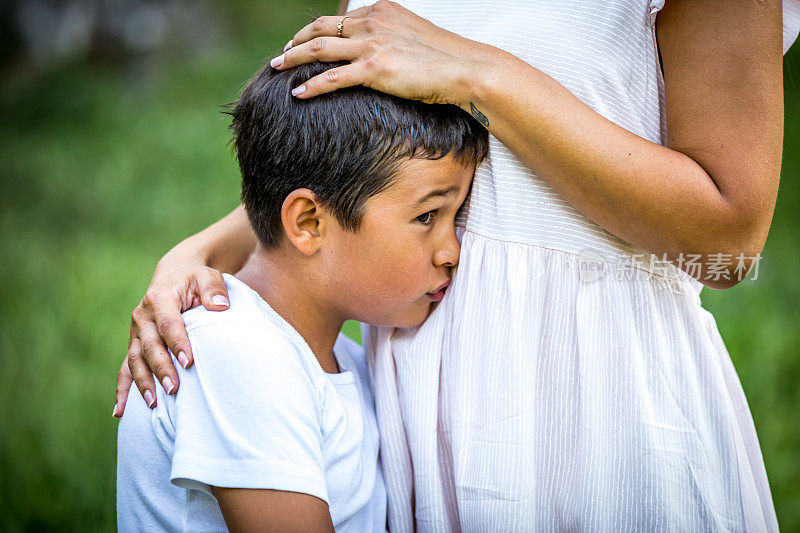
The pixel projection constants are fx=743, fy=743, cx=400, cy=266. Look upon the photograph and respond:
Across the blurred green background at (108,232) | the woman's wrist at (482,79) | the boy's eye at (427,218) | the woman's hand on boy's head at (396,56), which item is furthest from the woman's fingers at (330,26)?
the blurred green background at (108,232)

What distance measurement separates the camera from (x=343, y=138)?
148 cm

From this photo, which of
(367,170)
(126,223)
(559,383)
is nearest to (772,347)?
(559,383)

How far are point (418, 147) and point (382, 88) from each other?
14 centimetres

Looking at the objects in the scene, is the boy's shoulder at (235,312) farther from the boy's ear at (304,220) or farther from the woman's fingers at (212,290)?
the boy's ear at (304,220)

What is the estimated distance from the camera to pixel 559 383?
142 centimetres

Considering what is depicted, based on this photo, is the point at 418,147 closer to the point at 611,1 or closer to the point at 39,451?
the point at 611,1

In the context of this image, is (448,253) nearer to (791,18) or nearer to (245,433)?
(245,433)

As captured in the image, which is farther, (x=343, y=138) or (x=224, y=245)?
(x=224, y=245)

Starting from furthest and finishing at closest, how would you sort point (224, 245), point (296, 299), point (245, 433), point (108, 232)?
point (108, 232)
point (224, 245)
point (296, 299)
point (245, 433)

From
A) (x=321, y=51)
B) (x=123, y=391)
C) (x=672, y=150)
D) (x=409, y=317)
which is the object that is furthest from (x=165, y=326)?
(x=672, y=150)

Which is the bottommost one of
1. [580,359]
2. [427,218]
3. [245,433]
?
[245,433]

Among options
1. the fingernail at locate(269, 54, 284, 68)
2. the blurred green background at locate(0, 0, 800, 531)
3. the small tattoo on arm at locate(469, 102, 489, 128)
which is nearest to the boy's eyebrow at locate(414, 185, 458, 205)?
the small tattoo on arm at locate(469, 102, 489, 128)

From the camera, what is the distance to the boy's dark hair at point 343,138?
→ 146cm

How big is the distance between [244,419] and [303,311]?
1.20 feet
